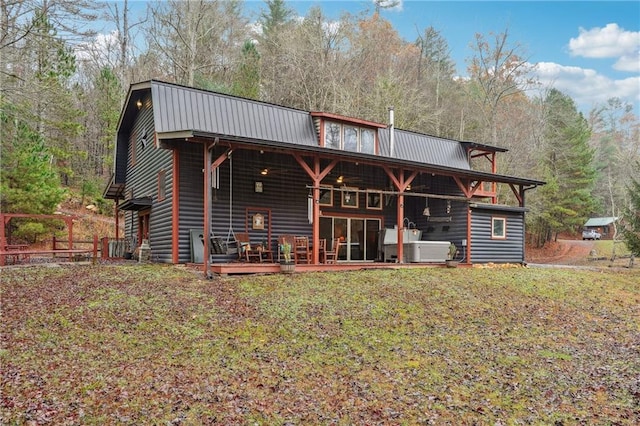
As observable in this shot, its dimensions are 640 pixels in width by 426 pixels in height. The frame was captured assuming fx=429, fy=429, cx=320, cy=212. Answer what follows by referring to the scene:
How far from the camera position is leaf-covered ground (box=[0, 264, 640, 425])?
418cm

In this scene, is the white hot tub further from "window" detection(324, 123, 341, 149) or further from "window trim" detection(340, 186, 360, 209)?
"window" detection(324, 123, 341, 149)

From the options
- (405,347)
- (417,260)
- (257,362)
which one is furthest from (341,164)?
(257,362)

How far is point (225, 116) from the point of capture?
41.6 feet

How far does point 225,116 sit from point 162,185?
8.91ft

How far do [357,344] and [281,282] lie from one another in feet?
11.6

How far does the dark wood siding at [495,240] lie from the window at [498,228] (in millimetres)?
116

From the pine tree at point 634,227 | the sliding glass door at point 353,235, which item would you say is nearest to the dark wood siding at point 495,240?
the sliding glass door at point 353,235

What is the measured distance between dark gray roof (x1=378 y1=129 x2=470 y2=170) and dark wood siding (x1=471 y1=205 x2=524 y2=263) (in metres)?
2.39

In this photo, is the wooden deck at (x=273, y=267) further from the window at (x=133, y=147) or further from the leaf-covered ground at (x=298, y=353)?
the window at (x=133, y=147)

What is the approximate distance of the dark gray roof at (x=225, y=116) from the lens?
38.7 ft

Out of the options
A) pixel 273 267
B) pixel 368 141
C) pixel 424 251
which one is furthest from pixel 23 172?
pixel 424 251

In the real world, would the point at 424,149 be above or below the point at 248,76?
below

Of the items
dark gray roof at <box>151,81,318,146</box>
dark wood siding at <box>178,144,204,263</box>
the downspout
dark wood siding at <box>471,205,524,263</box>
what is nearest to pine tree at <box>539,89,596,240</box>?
dark wood siding at <box>471,205,524,263</box>

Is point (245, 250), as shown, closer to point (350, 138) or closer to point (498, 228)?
point (350, 138)
